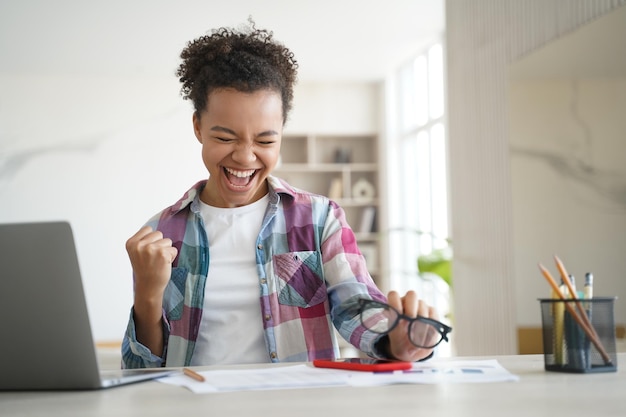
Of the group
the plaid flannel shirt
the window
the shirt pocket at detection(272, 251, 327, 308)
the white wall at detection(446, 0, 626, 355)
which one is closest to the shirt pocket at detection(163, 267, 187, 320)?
the plaid flannel shirt

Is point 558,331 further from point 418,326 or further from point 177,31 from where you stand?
point 177,31

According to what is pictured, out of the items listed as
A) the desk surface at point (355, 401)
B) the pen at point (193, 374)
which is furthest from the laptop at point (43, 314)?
the pen at point (193, 374)

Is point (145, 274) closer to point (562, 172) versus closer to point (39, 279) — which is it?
point (39, 279)

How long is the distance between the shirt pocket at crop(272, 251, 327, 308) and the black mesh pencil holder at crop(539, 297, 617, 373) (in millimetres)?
551

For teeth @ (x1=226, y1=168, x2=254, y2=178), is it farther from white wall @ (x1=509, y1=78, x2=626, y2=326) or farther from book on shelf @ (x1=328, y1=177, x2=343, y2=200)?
book on shelf @ (x1=328, y1=177, x2=343, y2=200)

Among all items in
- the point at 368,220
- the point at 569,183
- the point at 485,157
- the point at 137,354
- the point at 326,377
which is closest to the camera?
the point at 326,377

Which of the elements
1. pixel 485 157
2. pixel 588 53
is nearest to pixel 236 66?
pixel 588 53

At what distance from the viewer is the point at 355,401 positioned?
954 millimetres

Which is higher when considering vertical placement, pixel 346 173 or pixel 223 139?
pixel 346 173

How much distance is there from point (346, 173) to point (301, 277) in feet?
21.6

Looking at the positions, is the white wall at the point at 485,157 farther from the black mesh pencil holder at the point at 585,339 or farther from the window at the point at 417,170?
the black mesh pencil holder at the point at 585,339

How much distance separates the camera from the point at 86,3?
5.66 meters

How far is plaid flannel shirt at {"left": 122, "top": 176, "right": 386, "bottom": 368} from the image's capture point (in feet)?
5.13

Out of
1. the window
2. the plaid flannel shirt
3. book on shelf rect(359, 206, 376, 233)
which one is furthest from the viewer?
book on shelf rect(359, 206, 376, 233)
